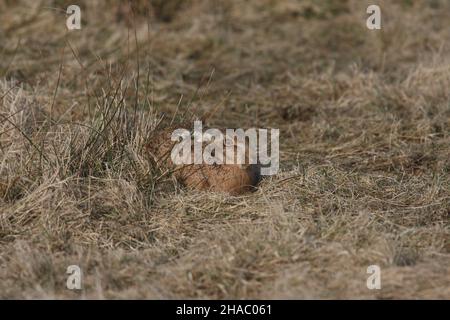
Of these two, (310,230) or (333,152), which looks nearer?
(310,230)

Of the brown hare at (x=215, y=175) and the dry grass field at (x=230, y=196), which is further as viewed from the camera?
the brown hare at (x=215, y=175)

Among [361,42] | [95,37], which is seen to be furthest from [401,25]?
[95,37]

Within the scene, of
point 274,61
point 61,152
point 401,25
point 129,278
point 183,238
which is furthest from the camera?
point 401,25

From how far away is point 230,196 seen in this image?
4.05 meters

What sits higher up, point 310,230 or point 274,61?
point 274,61

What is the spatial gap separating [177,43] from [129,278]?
3678 millimetres

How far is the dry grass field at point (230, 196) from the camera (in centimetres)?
339

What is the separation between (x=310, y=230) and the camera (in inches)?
143

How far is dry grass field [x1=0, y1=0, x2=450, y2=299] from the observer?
133 inches

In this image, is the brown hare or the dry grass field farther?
the brown hare

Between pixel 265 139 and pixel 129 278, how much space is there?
1.82 m
